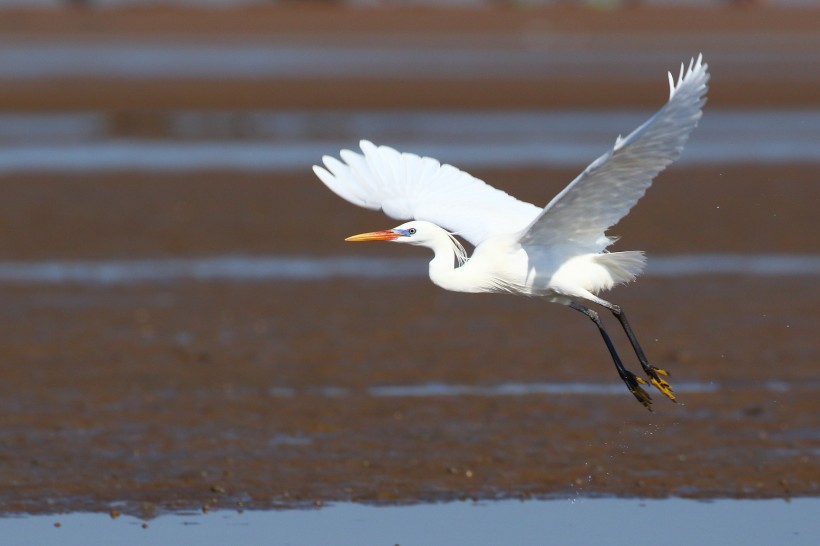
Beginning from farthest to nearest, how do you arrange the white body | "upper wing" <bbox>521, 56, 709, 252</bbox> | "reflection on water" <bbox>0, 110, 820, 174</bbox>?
"reflection on water" <bbox>0, 110, 820, 174</bbox>
the white body
"upper wing" <bbox>521, 56, 709, 252</bbox>

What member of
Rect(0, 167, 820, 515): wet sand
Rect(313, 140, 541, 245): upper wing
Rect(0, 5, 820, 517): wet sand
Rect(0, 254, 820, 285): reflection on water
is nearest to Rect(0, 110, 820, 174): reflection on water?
Rect(0, 5, 820, 517): wet sand

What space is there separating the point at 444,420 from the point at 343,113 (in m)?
20.2

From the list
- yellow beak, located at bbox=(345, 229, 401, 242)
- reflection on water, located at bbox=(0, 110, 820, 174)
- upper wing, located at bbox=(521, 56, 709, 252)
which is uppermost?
reflection on water, located at bbox=(0, 110, 820, 174)

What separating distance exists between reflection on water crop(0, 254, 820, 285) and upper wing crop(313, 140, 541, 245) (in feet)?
19.3

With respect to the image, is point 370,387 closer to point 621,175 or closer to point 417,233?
point 417,233

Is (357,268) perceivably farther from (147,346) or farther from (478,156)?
(478,156)

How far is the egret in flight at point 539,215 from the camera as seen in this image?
761cm

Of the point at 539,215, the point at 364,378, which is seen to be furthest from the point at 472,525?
the point at 364,378

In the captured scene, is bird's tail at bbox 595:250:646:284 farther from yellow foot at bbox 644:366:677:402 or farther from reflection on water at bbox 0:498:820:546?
reflection on water at bbox 0:498:820:546

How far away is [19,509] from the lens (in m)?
9.09

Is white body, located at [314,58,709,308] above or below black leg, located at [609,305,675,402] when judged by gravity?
above

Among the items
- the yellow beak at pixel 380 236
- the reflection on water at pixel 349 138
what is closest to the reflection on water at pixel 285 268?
the reflection on water at pixel 349 138

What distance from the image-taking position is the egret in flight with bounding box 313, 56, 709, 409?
7.61 meters

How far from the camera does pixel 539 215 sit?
8.05m
